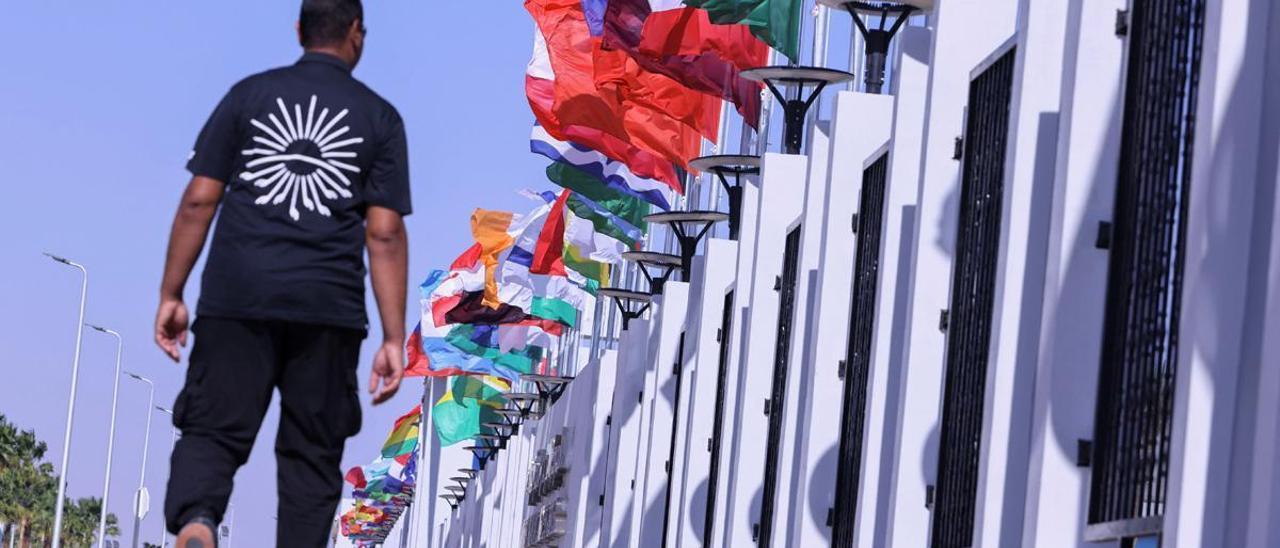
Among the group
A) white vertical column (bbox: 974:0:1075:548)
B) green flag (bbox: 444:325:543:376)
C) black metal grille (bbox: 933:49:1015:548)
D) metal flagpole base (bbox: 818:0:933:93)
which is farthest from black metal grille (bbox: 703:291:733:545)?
green flag (bbox: 444:325:543:376)

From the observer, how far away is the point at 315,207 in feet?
24.5

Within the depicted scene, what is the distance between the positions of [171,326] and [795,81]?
1655 cm

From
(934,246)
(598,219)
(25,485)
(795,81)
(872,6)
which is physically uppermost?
(872,6)

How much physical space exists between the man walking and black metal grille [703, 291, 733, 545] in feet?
60.8

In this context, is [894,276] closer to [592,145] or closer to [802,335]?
[802,335]

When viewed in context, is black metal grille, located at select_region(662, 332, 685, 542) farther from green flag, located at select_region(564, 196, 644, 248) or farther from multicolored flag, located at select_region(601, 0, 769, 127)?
green flag, located at select_region(564, 196, 644, 248)

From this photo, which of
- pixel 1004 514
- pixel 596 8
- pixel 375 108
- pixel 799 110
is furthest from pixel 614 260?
pixel 375 108

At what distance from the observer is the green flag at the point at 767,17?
76.1 feet

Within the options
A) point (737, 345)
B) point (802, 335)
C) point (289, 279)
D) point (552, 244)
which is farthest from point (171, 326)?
point (552, 244)

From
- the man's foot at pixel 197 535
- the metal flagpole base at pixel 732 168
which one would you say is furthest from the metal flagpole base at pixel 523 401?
the man's foot at pixel 197 535

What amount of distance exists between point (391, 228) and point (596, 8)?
2067cm

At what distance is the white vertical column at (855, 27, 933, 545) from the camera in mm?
17312

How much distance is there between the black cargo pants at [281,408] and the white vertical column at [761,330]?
15.8 meters

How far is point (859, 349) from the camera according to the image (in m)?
19.1
